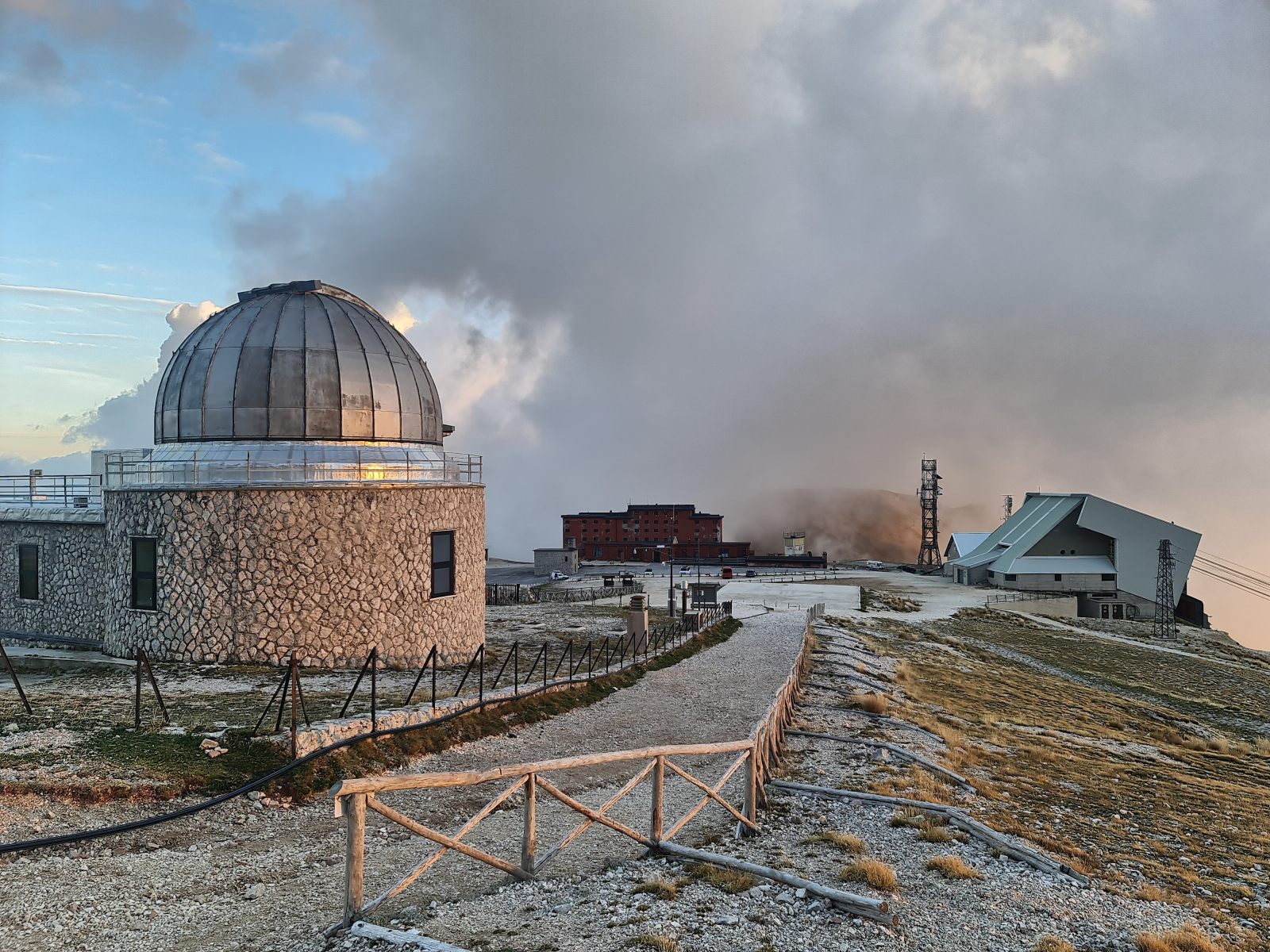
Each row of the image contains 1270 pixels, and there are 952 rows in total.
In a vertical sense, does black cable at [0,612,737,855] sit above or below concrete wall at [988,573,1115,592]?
above

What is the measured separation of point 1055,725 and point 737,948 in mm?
19467

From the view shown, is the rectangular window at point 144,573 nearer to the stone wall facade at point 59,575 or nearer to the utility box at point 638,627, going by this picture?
the stone wall facade at point 59,575

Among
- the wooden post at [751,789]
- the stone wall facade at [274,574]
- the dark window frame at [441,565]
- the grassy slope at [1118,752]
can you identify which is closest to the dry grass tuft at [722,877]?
the wooden post at [751,789]

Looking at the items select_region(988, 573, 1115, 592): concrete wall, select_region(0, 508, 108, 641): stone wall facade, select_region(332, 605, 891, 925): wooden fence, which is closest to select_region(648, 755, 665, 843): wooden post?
select_region(332, 605, 891, 925): wooden fence

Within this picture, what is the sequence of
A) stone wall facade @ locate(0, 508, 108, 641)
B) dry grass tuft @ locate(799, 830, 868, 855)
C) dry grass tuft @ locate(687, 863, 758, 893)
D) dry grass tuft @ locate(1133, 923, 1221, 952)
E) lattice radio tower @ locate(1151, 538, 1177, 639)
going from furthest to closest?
lattice radio tower @ locate(1151, 538, 1177, 639)
stone wall facade @ locate(0, 508, 108, 641)
dry grass tuft @ locate(799, 830, 868, 855)
dry grass tuft @ locate(687, 863, 758, 893)
dry grass tuft @ locate(1133, 923, 1221, 952)

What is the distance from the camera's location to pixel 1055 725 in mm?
22766

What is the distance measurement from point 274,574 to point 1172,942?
17.3 metres

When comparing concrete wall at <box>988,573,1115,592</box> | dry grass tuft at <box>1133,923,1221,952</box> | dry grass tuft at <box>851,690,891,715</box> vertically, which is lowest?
concrete wall at <box>988,573,1115,592</box>

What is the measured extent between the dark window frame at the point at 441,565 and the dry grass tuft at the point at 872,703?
10643 mm

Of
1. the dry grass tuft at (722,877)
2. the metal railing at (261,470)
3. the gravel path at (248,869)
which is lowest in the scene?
the gravel path at (248,869)

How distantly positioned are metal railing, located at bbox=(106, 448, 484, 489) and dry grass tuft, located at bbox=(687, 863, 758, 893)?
14040 millimetres

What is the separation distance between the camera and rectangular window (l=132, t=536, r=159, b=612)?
19.2 m

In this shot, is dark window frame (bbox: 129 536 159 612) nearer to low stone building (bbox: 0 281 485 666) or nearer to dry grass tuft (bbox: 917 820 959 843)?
low stone building (bbox: 0 281 485 666)

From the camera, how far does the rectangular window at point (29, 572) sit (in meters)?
22.7
